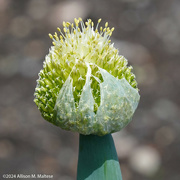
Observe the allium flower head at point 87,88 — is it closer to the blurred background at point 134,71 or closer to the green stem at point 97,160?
the green stem at point 97,160

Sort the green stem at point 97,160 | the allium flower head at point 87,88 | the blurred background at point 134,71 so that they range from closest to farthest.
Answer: the allium flower head at point 87,88
the green stem at point 97,160
the blurred background at point 134,71

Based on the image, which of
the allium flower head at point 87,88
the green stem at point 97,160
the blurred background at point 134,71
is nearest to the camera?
the allium flower head at point 87,88

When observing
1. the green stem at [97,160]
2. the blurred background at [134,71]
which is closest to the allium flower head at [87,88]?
the green stem at [97,160]

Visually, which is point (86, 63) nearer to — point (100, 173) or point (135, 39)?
point (100, 173)

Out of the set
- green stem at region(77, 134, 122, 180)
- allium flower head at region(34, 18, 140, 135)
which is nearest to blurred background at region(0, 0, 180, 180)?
green stem at region(77, 134, 122, 180)

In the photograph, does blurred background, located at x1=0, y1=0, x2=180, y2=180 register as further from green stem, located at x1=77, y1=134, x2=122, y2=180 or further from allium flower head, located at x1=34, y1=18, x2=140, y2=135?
allium flower head, located at x1=34, y1=18, x2=140, y2=135

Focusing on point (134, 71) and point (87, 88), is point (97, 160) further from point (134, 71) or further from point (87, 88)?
point (134, 71)

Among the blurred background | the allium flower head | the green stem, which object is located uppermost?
the blurred background
